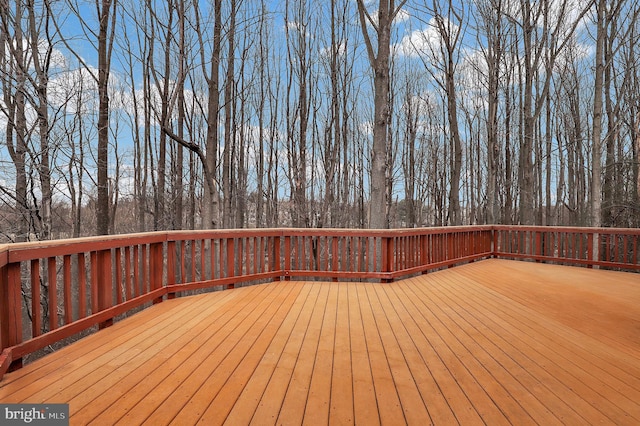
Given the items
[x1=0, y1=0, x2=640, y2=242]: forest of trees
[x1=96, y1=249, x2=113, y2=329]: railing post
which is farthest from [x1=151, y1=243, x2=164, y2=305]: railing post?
[x1=0, y1=0, x2=640, y2=242]: forest of trees

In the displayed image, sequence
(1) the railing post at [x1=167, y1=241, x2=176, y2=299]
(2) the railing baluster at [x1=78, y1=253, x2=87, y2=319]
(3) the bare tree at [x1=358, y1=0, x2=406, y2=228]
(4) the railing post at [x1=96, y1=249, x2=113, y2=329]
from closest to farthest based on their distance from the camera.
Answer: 1. (2) the railing baluster at [x1=78, y1=253, x2=87, y2=319]
2. (4) the railing post at [x1=96, y1=249, x2=113, y2=329]
3. (1) the railing post at [x1=167, y1=241, x2=176, y2=299]
4. (3) the bare tree at [x1=358, y1=0, x2=406, y2=228]

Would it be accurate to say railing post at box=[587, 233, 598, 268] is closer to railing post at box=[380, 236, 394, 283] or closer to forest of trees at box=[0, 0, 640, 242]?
forest of trees at box=[0, 0, 640, 242]

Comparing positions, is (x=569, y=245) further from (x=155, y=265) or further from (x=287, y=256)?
(x=155, y=265)

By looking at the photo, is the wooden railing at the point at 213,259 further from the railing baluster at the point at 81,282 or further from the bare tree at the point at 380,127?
the bare tree at the point at 380,127

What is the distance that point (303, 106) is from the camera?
12320 mm

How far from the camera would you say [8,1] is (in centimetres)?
644

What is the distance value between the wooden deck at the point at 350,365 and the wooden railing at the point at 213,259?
25 cm

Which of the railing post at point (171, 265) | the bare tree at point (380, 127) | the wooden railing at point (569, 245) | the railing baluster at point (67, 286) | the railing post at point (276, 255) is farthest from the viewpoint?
the bare tree at point (380, 127)

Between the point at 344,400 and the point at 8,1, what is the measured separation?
9.47 m

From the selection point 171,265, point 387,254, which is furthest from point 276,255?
point 387,254

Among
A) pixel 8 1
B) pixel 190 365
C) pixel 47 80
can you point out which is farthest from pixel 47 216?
pixel 190 365

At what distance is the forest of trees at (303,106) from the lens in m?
6.61

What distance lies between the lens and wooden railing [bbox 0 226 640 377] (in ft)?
7.58

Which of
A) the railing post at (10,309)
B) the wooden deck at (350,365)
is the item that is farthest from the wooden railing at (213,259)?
the wooden deck at (350,365)
